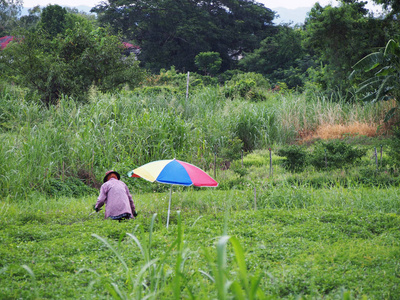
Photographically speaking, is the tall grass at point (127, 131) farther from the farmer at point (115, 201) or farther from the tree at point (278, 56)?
the tree at point (278, 56)

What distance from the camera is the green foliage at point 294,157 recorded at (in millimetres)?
10125

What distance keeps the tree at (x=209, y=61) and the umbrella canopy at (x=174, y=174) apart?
2609cm

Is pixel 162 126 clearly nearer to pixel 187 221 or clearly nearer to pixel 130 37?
pixel 187 221

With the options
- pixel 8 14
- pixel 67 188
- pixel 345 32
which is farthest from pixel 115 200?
pixel 8 14

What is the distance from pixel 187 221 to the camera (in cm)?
635

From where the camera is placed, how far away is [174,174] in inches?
233

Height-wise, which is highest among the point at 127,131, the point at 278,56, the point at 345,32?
the point at 278,56

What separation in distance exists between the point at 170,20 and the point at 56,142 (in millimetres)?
26770

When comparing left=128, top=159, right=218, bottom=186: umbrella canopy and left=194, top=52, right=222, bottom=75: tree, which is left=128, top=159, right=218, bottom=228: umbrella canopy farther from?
left=194, top=52, right=222, bottom=75: tree

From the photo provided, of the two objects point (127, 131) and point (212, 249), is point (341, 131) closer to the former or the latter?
point (127, 131)

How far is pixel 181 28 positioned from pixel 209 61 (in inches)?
153

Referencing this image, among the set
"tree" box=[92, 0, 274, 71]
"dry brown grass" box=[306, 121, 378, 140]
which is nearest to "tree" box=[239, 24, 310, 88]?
"tree" box=[92, 0, 274, 71]

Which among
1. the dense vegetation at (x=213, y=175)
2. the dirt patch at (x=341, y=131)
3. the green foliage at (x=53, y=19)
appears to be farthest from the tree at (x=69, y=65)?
the green foliage at (x=53, y=19)

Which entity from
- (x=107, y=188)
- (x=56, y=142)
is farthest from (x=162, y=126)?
(x=107, y=188)
